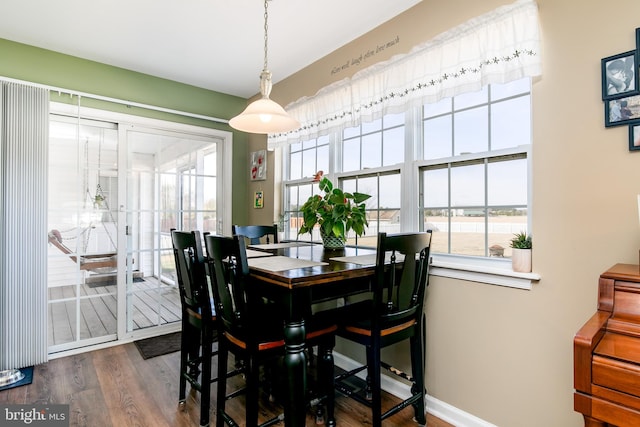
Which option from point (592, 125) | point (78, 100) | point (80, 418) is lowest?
point (80, 418)

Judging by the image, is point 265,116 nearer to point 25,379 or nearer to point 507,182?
point 507,182

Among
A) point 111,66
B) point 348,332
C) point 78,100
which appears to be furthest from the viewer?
point 111,66

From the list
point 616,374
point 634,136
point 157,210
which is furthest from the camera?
point 157,210

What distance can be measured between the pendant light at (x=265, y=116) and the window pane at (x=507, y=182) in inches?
49.0

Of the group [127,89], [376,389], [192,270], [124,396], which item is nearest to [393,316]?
[376,389]

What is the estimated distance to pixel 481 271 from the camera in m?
1.76

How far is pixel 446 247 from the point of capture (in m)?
2.07

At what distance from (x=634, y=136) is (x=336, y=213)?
1.42 metres

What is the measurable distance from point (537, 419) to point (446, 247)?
96 centimetres

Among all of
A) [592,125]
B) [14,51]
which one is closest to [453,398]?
[592,125]

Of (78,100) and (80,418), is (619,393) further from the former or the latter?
(78,100)

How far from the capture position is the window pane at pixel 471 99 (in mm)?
1907

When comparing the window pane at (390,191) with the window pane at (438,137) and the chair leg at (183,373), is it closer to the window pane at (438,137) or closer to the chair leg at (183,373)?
the window pane at (438,137)

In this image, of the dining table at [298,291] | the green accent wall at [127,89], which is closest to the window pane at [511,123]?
the dining table at [298,291]
